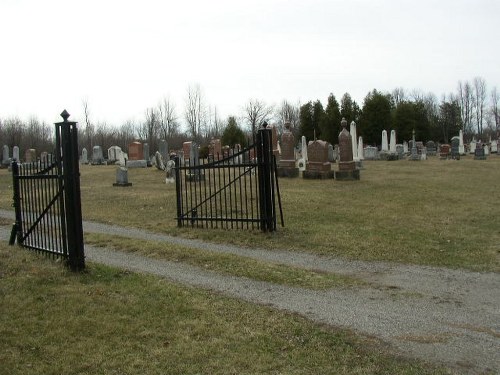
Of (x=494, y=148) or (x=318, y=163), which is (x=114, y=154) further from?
(x=494, y=148)

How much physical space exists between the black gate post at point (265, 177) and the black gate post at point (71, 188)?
3.69 metres

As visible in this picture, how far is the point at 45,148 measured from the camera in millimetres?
51781

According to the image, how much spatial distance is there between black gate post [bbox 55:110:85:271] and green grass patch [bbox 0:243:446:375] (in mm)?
577

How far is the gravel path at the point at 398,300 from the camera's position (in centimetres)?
419

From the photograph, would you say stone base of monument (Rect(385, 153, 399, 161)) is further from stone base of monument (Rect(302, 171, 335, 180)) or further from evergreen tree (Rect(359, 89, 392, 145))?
evergreen tree (Rect(359, 89, 392, 145))

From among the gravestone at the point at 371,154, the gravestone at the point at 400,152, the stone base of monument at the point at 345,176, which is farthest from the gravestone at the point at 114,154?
the stone base of monument at the point at 345,176

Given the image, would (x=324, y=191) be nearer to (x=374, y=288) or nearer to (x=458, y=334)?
(x=374, y=288)

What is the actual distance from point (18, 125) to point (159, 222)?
52.4 m

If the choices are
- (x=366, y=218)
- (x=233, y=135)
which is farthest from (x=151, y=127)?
(x=366, y=218)

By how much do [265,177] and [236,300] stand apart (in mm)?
4067

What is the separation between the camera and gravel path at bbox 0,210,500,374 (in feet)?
13.8

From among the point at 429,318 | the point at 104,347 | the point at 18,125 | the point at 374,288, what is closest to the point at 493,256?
the point at 374,288

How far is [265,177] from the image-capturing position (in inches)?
366

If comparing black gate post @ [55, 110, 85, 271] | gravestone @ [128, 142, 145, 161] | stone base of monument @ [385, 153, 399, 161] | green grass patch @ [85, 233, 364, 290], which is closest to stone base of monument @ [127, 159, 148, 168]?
gravestone @ [128, 142, 145, 161]
